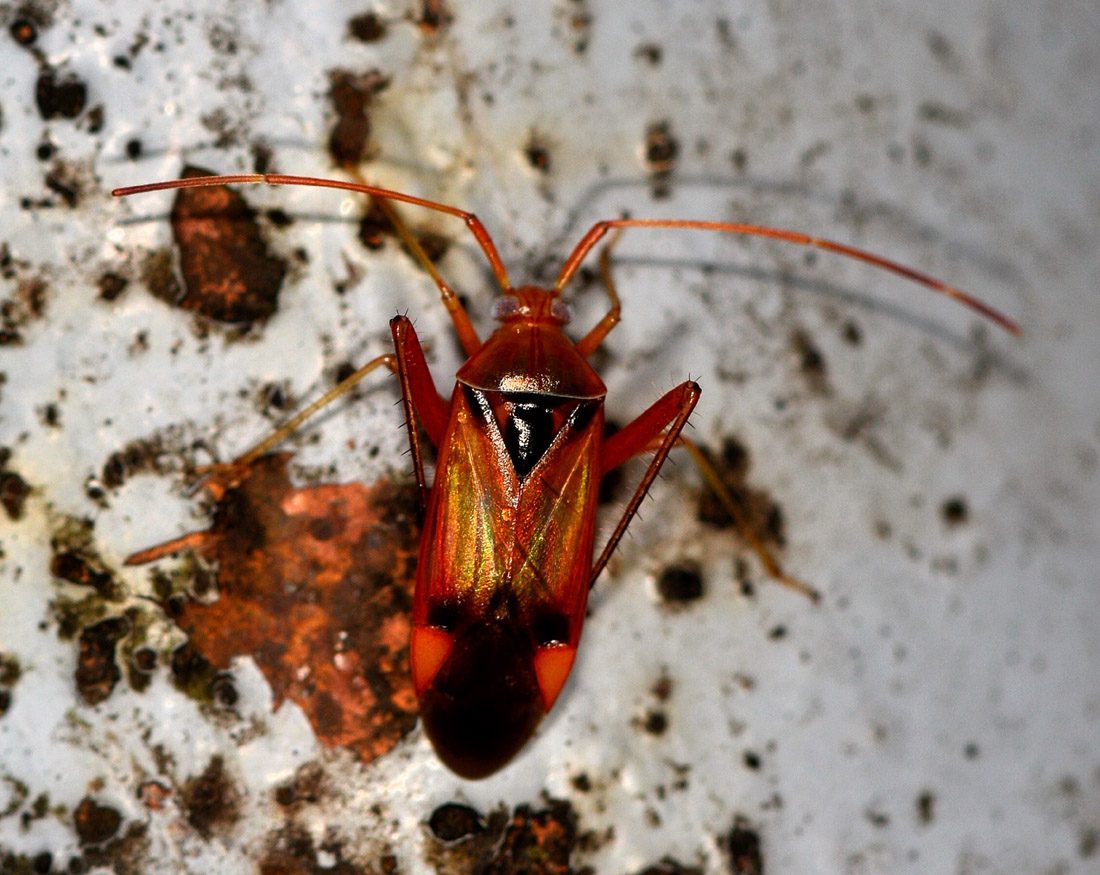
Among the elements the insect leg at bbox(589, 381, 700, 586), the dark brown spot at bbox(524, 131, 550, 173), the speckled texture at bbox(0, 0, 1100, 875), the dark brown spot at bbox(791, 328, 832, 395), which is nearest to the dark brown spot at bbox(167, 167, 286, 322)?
the speckled texture at bbox(0, 0, 1100, 875)

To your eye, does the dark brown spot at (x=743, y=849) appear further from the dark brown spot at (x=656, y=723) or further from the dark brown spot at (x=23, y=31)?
the dark brown spot at (x=23, y=31)

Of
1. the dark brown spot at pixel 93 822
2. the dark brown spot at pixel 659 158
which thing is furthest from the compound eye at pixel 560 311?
the dark brown spot at pixel 93 822

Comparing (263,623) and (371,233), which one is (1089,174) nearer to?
(371,233)

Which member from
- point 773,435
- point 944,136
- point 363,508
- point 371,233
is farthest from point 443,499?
point 944,136

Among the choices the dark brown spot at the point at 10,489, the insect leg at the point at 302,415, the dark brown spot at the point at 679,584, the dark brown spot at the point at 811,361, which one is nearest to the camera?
the dark brown spot at the point at 10,489

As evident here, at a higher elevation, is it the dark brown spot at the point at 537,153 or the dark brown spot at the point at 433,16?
the dark brown spot at the point at 433,16

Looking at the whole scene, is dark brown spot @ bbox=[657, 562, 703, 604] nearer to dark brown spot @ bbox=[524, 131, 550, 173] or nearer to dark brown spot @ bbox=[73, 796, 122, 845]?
dark brown spot @ bbox=[524, 131, 550, 173]
